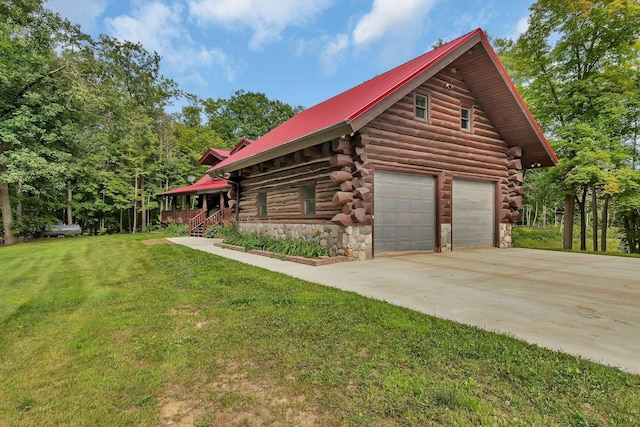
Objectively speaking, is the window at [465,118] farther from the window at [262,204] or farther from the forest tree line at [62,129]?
the forest tree line at [62,129]

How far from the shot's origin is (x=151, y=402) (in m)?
2.01

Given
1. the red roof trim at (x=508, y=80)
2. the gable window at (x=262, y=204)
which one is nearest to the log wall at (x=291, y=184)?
the gable window at (x=262, y=204)

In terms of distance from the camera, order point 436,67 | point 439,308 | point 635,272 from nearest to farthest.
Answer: point 439,308
point 635,272
point 436,67

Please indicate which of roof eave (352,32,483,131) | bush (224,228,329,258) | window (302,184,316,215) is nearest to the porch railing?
bush (224,228,329,258)

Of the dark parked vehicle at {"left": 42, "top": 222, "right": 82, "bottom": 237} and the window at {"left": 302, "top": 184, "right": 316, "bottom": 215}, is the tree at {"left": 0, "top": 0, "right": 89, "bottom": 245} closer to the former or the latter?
the dark parked vehicle at {"left": 42, "top": 222, "right": 82, "bottom": 237}

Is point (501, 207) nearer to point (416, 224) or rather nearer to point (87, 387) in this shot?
point (416, 224)

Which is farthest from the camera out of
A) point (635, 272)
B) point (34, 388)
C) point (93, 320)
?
point (635, 272)

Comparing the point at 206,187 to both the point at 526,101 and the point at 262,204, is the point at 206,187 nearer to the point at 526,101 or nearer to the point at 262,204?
the point at 262,204

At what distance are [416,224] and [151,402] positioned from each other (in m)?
8.42

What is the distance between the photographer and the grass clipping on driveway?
6.12ft

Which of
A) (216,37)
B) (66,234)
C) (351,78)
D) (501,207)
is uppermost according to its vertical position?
(351,78)

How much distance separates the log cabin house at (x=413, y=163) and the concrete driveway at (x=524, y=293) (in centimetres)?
150

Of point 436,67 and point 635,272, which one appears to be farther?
point 436,67

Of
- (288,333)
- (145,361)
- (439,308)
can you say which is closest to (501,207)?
(439,308)
